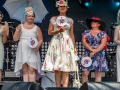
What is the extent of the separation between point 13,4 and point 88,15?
143 inches

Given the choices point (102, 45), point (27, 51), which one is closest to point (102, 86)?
point (102, 45)

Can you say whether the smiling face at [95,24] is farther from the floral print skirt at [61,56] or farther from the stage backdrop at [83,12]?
the stage backdrop at [83,12]

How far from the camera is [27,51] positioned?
6598 mm

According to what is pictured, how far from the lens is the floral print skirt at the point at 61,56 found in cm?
629

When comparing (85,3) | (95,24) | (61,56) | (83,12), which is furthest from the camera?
(83,12)

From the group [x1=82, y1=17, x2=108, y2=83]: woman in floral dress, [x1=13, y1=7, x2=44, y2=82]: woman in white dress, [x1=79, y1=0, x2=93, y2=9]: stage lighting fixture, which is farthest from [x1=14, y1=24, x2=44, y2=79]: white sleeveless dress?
[x1=79, y1=0, x2=93, y2=9]: stage lighting fixture

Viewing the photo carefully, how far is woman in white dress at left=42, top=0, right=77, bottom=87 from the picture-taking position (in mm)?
6297

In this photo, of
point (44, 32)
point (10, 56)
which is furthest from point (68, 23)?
point (44, 32)

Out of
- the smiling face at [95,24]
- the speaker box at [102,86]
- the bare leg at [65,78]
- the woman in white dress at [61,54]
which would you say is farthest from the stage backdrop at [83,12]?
the speaker box at [102,86]

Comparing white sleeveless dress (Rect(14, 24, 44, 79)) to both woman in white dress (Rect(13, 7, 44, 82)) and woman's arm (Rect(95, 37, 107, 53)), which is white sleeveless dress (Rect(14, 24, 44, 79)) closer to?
woman in white dress (Rect(13, 7, 44, 82))

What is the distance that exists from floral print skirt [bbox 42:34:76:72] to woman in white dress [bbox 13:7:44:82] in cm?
29

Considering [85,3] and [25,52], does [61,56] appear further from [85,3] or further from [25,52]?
[85,3]

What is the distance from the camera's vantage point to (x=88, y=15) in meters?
10.7

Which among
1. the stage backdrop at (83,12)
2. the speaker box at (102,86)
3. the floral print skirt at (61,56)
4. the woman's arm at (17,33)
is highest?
the stage backdrop at (83,12)
